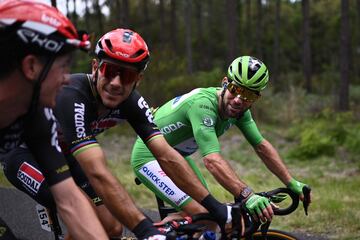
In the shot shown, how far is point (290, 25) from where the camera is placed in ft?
156

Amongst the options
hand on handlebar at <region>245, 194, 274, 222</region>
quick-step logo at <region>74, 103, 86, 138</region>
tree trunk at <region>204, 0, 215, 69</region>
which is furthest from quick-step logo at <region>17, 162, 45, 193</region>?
tree trunk at <region>204, 0, 215, 69</region>

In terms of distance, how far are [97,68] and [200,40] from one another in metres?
42.4

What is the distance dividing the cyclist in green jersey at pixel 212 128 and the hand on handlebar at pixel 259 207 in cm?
26

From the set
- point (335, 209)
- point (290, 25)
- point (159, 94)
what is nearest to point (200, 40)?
point (290, 25)

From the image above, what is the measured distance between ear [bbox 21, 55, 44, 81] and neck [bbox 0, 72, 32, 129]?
0.10 feet

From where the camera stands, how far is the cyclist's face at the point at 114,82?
3432mm

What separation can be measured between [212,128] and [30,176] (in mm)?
1366

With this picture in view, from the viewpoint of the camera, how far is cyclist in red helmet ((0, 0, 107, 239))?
2.18m

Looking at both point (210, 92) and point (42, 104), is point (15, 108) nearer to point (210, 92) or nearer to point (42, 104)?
point (42, 104)

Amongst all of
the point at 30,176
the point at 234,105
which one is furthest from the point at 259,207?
the point at 30,176

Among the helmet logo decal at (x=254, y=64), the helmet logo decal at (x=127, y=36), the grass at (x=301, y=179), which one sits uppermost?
the helmet logo decal at (x=127, y=36)

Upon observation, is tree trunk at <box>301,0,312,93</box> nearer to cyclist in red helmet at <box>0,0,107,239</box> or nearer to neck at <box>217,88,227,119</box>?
neck at <box>217,88,227,119</box>

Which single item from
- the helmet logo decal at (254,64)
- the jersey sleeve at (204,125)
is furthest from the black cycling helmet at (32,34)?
the helmet logo decal at (254,64)

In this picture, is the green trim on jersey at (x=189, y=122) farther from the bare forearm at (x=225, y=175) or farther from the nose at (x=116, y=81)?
the nose at (x=116, y=81)
